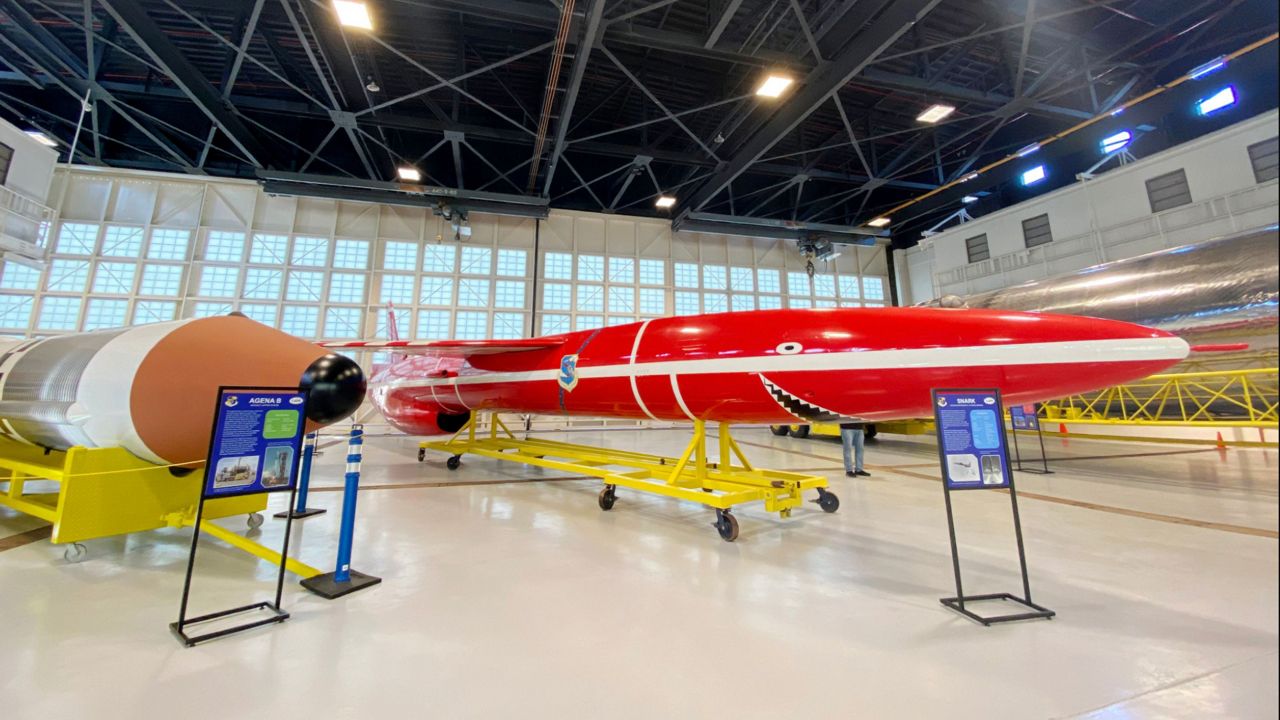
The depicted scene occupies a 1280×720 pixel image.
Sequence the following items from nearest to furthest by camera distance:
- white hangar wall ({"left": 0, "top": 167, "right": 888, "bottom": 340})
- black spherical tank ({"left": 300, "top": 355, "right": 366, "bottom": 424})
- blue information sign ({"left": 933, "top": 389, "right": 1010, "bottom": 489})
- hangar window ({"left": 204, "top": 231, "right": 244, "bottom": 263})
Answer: blue information sign ({"left": 933, "top": 389, "right": 1010, "bottom": 489})
black spherical tank ({"left": 300, "top": 355, "right": 366, "bottom": 424})
white hangar wall ({"left": 0, "top": 167, "right": 888, "bottom": 340})
hangar window ({"left": 204, "top": 231, "right": 244, "bottom": 263})

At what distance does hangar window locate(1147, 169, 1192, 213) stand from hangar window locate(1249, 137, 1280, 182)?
5.47 meters

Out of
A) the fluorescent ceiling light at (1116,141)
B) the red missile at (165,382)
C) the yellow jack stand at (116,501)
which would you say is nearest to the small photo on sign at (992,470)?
the red missile at (165,382)

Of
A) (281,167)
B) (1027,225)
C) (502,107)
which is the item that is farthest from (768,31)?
(281,167)

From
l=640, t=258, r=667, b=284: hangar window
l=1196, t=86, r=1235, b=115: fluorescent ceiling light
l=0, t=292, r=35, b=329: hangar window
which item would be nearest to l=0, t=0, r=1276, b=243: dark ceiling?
l=1196, t=86, r=1235, b=115: fluorescent ceiling light

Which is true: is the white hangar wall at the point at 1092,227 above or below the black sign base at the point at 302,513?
above

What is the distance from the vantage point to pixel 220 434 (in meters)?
2.46

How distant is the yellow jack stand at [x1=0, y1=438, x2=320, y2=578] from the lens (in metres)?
2.91

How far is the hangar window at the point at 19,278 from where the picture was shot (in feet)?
38.5

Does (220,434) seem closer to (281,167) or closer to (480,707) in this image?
(480,707)

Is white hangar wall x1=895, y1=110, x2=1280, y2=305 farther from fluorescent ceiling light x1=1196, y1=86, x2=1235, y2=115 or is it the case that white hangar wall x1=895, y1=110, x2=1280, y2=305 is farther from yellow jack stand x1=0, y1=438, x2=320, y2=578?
yellow jack stand x1=0, y1=438, x2=320, y2=578

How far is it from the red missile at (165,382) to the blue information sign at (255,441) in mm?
482

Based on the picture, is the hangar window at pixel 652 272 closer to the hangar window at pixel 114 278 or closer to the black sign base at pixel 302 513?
the black sign base at pixel 302 513

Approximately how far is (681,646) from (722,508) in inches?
59.3

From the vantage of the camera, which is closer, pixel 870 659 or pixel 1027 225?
pixel 870 659
